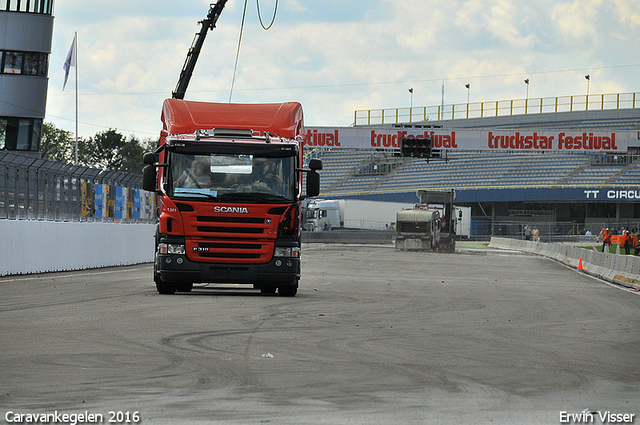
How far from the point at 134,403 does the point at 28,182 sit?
17.6m

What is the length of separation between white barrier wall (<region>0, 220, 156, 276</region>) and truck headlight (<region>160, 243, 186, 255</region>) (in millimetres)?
6404

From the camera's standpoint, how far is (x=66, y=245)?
23781 millimetres

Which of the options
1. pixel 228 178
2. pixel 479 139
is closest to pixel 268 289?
pixel 228 178

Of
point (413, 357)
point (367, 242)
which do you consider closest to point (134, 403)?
point (413, 357)

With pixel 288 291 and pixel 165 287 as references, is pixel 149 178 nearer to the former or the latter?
pixel 165 287

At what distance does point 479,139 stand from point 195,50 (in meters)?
17.0

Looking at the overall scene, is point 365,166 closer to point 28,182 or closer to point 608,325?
point 28,182

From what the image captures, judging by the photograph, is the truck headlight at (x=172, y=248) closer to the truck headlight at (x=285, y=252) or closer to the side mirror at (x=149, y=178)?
the side mirror at (x=149, y=178)

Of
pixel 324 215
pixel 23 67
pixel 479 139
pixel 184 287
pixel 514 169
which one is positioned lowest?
pixel 184 287

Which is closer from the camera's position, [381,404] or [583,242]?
[381,404]

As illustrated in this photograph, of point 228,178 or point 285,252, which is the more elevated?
point 228,178

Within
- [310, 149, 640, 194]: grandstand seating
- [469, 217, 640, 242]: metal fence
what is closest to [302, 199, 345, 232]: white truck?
[310, 149, 640, 194]: grandstand seating

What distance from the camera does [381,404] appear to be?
21.3 ft

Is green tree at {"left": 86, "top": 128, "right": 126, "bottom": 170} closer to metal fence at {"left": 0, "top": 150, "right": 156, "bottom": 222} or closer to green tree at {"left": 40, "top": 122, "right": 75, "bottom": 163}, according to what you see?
green tree at {"left": 40, "top": 122, "right": 75, "bottom": 163}
